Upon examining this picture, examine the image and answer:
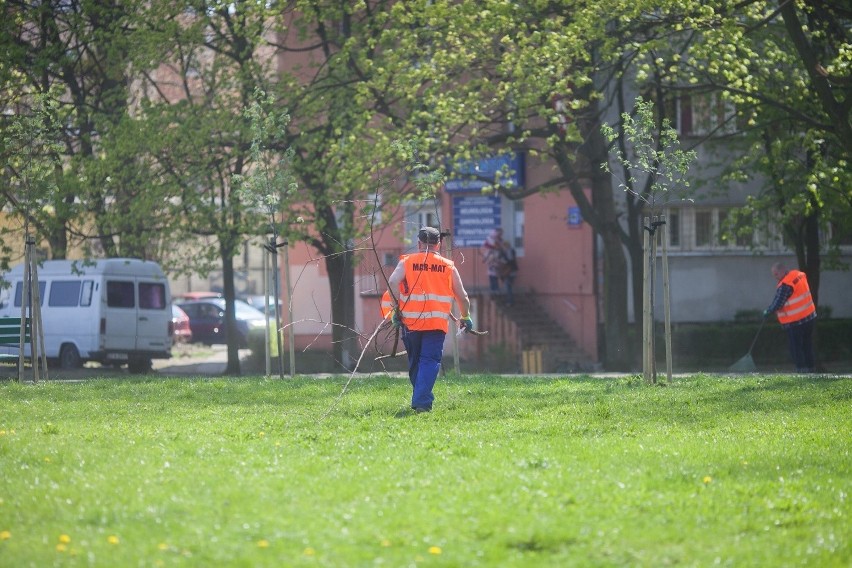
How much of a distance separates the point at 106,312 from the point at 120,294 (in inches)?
23.6

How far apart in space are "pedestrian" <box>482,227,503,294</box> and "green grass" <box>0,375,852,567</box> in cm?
1718

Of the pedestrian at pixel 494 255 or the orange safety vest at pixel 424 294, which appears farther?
the pedestrian at pixel 494 255

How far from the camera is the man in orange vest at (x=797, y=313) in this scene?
→ 1994 cm

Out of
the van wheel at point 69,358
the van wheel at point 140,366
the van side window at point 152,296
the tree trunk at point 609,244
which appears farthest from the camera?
the van wheel at point 140,366

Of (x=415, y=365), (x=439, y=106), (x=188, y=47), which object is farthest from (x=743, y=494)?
(x=188, y=47)

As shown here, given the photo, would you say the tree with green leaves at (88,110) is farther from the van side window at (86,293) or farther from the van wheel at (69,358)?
the van wheel at (69,358)

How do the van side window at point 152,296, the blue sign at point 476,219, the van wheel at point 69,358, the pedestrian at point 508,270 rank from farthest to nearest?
the blue sign at point 476,219 < the pedestrian at point 508,270 < the van side window at point 152,296 < the van wheel at point 69,358

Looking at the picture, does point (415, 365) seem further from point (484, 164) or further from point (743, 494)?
point (484, 164)

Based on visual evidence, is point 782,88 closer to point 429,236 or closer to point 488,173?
point 488,173

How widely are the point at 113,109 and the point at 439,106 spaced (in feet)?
27.9

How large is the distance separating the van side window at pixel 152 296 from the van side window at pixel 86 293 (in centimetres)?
125

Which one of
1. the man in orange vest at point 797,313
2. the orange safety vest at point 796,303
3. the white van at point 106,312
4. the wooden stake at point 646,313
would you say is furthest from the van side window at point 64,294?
the wooden stake at point 646,313

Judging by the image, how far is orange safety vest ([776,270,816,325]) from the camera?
19938 millimetres

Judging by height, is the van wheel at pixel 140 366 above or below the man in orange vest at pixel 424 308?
below
